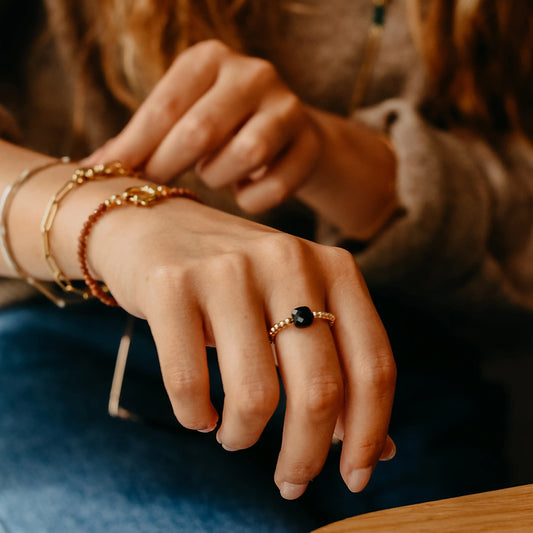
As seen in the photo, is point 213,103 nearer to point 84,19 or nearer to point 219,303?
point 219,303

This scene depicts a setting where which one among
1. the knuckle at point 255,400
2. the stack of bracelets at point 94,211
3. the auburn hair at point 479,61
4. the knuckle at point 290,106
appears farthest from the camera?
the auburn hair at point 479,61

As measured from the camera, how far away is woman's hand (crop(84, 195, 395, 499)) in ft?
1.02

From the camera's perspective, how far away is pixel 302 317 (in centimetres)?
32

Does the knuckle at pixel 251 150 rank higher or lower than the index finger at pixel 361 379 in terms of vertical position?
higher

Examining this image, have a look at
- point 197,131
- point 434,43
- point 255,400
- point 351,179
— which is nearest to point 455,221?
point 351,179

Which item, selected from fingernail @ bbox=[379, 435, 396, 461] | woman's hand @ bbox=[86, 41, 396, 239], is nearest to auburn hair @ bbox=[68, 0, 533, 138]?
woman's hand @ bbox=[86, 41, 396, 239]

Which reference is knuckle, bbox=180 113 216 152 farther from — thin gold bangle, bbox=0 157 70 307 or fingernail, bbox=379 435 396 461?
fingernail, bbox=379 435 396 461

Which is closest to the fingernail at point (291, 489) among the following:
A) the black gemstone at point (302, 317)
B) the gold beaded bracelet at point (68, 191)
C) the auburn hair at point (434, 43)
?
the black gemstone at point (302, 317)

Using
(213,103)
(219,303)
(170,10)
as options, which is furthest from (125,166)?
(170,10)

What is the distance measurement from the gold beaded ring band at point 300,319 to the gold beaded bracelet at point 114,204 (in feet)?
0.48

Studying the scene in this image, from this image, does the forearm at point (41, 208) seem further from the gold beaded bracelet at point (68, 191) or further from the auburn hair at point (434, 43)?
the auburn hair at point (434, 43)

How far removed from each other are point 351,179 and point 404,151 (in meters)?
0.12

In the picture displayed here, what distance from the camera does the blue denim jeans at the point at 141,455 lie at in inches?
17.9

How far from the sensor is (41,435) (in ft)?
1.69
